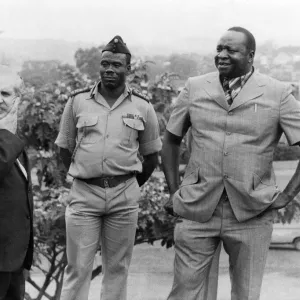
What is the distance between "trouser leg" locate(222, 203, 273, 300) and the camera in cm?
359

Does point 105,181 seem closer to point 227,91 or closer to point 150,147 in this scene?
point 150,147

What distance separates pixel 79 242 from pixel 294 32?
3.93 m

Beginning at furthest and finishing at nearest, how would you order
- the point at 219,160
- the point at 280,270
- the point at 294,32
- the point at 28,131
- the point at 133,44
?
1. the point at 280,270
2. the point at 294,32
3. the point at 133,44
4. the point at 28,131
5. the point at 219,160

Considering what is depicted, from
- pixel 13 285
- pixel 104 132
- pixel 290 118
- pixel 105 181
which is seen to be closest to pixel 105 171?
pixel 105 181

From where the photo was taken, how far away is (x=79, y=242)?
3.96 metres

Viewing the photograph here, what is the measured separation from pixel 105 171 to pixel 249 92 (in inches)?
37.5

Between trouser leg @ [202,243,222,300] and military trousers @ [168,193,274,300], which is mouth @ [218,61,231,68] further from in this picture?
trouser leg @ [202,243,222,300]

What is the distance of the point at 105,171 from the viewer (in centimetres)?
395

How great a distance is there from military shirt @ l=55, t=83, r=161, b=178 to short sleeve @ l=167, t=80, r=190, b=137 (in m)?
0.36

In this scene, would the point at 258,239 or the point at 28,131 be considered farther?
the point at 28,131

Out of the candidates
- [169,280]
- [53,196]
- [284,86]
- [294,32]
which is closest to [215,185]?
[284,86]

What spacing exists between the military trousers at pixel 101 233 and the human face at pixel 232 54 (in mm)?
924

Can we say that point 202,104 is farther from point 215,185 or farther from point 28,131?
point 28,131

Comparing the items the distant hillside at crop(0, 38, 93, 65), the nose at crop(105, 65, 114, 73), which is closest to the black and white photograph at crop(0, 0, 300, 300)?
the nose at crop(105, 65, 114, 73)
